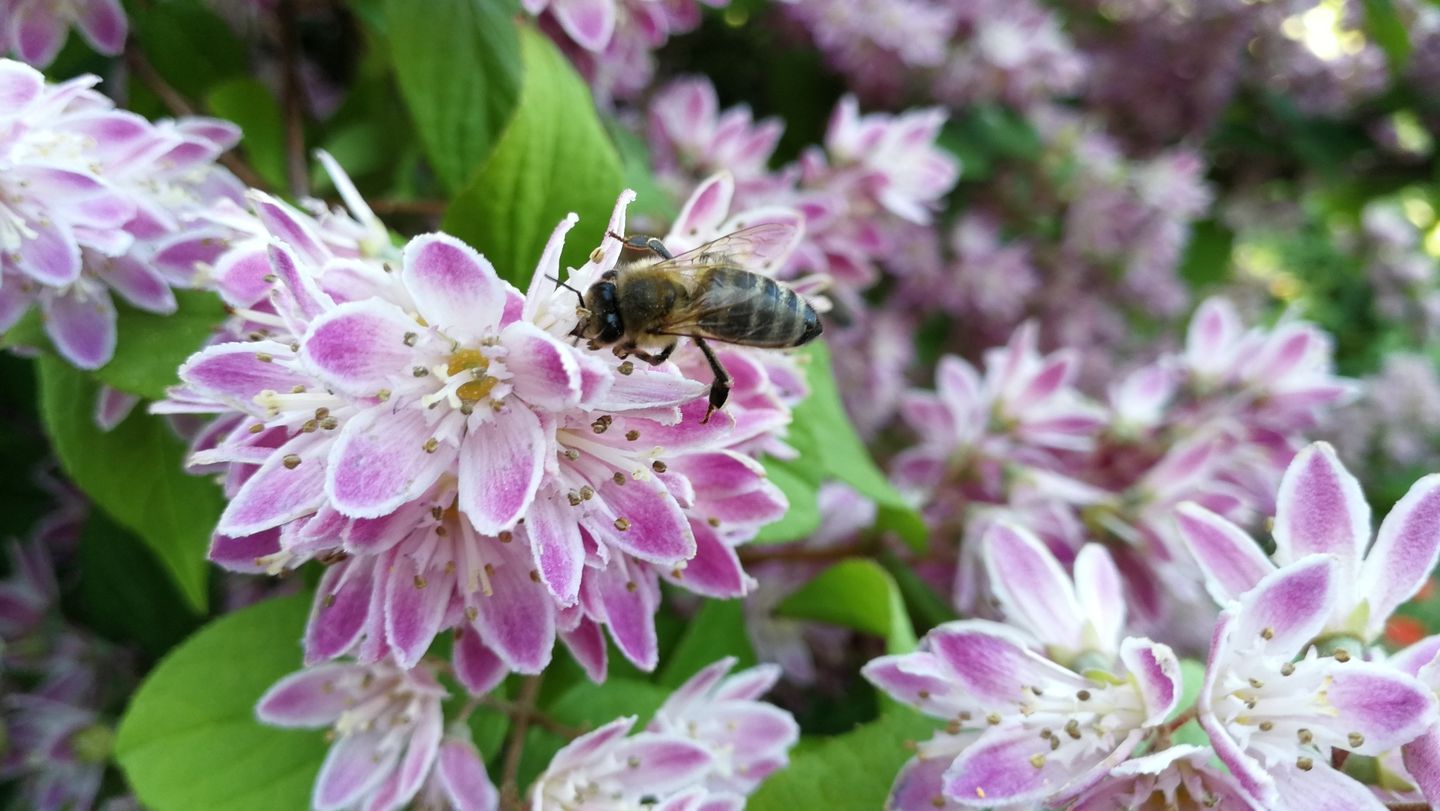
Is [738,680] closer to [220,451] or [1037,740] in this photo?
[1037,740]

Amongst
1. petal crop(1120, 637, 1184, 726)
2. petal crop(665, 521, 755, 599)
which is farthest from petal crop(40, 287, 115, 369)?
petal crop(1120, 637, 1184, 726)

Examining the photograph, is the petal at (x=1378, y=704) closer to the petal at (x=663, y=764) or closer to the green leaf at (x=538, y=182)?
the petal at (x=663, y=764)

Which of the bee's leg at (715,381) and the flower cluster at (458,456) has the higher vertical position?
the bee's leg at (715,381)

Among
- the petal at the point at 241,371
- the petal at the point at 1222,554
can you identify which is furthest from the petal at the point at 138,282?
the petal at the point at 1222,554

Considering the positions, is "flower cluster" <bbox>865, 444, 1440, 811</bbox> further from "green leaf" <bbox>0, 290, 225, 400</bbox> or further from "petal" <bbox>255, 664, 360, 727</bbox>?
"green leaf" <bbox>0, 290, 225, 400</bbox>

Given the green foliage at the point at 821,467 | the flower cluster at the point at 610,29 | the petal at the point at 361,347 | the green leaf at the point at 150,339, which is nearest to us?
the petal at the point at 361,347

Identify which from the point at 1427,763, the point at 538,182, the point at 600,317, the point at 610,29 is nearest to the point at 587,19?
the point at 610,29

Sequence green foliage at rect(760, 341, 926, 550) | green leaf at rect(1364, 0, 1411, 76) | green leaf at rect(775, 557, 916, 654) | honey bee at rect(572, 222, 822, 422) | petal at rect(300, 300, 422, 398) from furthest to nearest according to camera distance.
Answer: green leaf at rect(1364, 0, 1411, 76)
green leaf at rect(775, 557, 916, 654)
green foliage at rect(760, 341, 926, 550)
honey bee at rect(572, 222, 822, 422)
petal at rect(300, 300, 422, 398)
